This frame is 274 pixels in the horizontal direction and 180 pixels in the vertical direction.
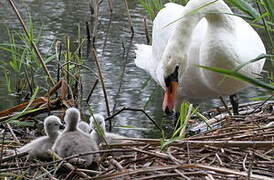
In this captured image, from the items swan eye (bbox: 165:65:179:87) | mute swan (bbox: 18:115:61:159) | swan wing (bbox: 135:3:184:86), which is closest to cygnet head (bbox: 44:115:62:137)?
mute swan (bbox: 18:115:61:159)

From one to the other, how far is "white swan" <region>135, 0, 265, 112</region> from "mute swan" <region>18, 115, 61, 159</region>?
1.05m

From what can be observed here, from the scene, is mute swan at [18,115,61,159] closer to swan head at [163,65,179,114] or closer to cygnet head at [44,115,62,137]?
cygnet head at [44,115,62,137]

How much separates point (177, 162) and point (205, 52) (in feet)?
6.14

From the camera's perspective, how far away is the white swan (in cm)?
504

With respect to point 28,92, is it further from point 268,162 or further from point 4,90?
point 268,162

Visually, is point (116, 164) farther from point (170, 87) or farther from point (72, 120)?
point (170, 87)

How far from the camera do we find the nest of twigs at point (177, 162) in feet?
11.2

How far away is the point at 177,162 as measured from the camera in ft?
11.7

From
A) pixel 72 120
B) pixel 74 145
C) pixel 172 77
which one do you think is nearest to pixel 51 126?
pixel 72 120

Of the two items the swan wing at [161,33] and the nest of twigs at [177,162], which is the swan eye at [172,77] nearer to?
the nest of twigs at [177,162]

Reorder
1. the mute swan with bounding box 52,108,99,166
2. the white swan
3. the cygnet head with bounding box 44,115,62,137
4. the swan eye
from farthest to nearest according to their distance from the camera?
1. the white swan
2. the swan eye
3. the cygnet head with bounding box 44,115,62,137
4. the mute swan with bounding box 52,108,99,166

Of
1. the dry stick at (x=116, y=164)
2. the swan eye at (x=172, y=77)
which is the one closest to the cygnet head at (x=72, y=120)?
the dry stick at (x=116, y=164)

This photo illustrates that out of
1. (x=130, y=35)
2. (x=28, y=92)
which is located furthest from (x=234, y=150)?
(x=130, y=35)

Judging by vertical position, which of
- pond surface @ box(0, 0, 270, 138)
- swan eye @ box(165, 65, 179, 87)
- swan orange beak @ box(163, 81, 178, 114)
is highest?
swan eye @ box(165, 65, 179, 87)
